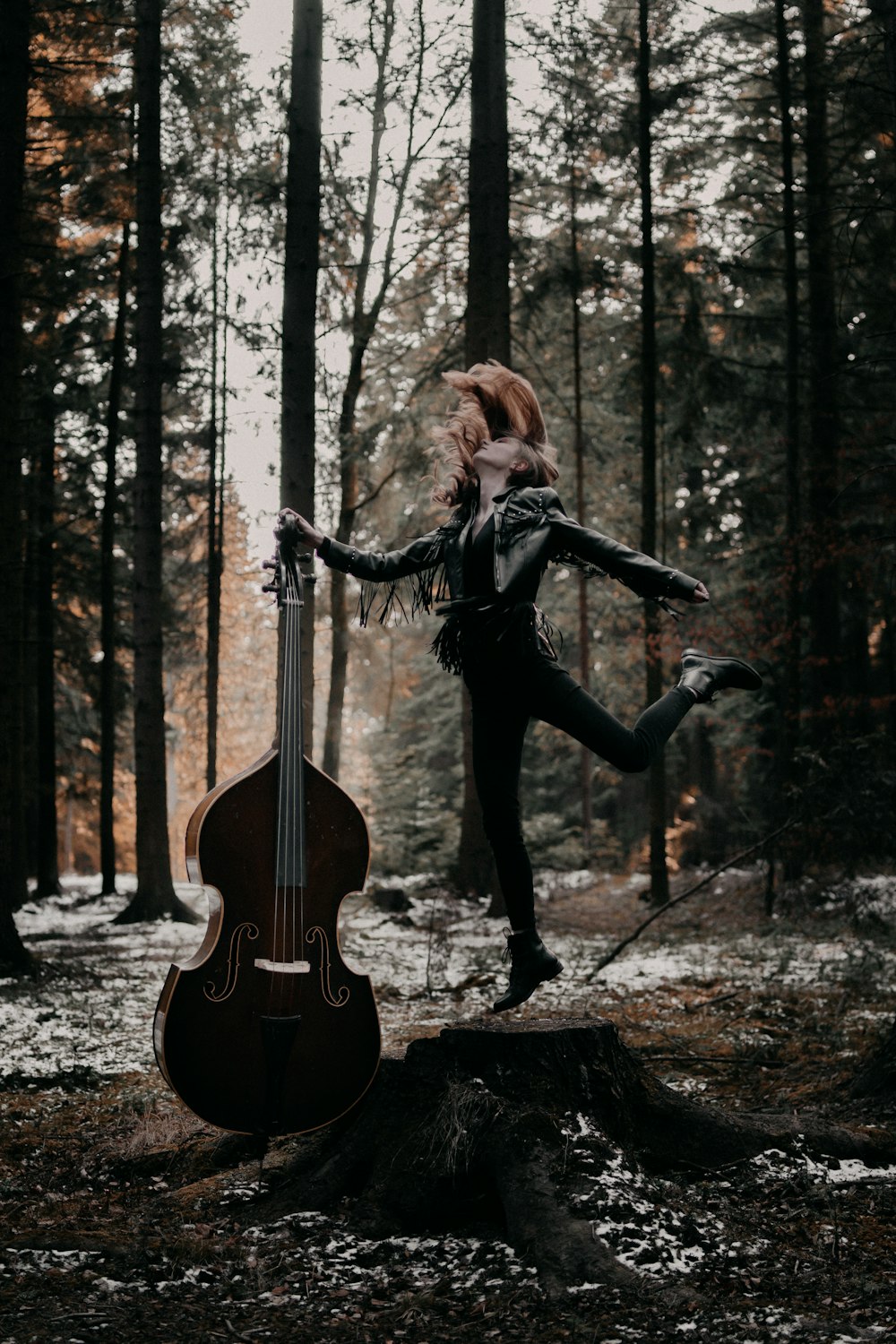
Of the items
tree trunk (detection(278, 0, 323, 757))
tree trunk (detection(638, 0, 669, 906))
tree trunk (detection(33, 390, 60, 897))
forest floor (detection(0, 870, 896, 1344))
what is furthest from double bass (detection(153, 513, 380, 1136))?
tree trunk (detection(33, 390, 60, 897))

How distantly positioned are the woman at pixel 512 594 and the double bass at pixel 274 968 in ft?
2.40

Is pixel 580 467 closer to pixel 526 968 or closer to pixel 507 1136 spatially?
pixel 526 968

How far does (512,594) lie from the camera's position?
4.33 m

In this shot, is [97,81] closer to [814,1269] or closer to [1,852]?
[1,852]

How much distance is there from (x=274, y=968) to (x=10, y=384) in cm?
695

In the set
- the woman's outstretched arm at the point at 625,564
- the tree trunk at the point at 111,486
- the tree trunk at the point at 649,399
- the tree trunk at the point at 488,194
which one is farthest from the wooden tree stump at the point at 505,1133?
the tree trunk at the point at 111,486

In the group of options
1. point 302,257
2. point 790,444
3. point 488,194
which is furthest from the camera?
point 790,444

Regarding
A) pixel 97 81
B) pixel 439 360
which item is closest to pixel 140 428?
pixel 439 360

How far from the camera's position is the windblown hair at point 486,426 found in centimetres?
466

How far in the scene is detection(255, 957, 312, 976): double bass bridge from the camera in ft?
12.4

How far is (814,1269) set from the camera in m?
3.39

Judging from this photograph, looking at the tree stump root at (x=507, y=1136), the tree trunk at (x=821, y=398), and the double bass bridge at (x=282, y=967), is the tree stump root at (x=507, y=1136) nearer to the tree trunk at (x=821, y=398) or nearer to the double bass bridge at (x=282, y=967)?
the double bass bridge at (x=282, y=967)

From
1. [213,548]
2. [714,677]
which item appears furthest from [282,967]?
[213,548]

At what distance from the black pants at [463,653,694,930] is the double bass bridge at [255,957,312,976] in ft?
3.24
